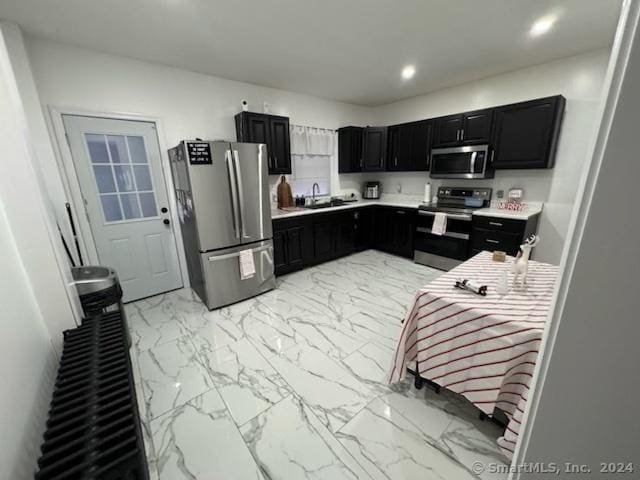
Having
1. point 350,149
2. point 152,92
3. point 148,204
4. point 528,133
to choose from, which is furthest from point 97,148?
point 528,133

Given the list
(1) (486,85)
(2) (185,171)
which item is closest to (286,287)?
(2) (185,171)

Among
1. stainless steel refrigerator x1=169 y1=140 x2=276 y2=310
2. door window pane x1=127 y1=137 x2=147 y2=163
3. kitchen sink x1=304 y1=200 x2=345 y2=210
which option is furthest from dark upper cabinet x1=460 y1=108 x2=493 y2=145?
door window pane x1=127 y1=137 x2=147 y2=163

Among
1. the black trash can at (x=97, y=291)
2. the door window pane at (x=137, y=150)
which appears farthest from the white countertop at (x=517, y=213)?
the door window pane at (x=137, y=150)

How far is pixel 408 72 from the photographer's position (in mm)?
3244

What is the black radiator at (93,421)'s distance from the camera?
751mm

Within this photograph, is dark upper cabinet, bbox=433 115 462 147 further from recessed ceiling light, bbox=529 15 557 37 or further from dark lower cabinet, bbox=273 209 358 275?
dark lower cabinet, bbox=273 209 358 275

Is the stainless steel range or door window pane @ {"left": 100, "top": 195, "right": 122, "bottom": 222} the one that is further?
the stainless steel range

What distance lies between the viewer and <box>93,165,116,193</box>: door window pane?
2.67 m

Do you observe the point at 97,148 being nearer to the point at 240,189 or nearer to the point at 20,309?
the point at 240,189

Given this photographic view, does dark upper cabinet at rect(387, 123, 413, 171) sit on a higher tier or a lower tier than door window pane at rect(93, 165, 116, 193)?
higher

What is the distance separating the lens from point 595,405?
542 mm

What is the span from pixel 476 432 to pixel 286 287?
239cm

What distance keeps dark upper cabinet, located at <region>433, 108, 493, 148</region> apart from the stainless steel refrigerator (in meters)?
2.66

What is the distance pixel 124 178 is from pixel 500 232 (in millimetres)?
4442
